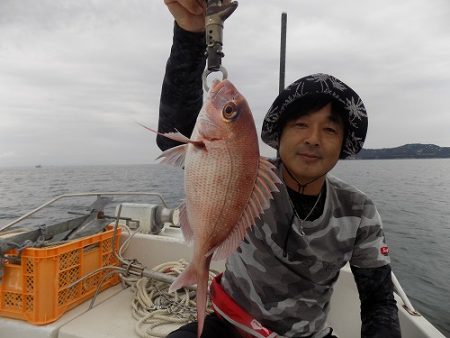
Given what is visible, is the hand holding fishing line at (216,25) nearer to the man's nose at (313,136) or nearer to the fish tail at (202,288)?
the man's nose at (313,136)

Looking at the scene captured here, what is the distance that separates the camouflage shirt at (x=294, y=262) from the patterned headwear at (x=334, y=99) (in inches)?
17.7

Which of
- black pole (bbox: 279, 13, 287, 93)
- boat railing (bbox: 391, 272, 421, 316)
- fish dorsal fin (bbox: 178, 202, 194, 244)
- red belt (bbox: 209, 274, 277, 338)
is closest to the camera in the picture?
fish dorsal fin (bbox: 178, 202, 194, 244)

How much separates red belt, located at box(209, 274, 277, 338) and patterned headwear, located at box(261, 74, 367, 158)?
1.23 m

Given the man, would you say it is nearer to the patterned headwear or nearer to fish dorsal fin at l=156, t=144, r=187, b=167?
the patterned headwear

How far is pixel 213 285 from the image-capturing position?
2568 millimetres

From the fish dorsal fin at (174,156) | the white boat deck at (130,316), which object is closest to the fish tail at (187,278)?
the fish dorsal fin at (174,156)

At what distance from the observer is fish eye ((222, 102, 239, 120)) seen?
169 cm

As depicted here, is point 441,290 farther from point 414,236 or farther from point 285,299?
point 285,299

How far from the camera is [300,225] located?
2.39 m

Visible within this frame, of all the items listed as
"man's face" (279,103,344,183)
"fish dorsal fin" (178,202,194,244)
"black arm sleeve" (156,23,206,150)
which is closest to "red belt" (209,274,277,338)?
"fish dorsal fin" (178,202,194,244)

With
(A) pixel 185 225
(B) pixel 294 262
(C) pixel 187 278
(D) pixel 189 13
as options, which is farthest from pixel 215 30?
(B) pixel 294 262

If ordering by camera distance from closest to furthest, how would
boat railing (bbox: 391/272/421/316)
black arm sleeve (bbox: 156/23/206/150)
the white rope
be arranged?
black arm sleeve (bbox: 156/23/206/150)
boat railing (bbox: 391/272/421/316)
the white rope

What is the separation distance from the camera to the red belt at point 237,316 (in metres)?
2.28

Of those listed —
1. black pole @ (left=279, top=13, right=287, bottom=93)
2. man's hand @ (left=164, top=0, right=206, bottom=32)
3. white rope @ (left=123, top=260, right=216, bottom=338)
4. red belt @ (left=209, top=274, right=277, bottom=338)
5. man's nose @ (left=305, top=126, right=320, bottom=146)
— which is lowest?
white rope @ (left=123, top=260, right=216, bottom=338)
